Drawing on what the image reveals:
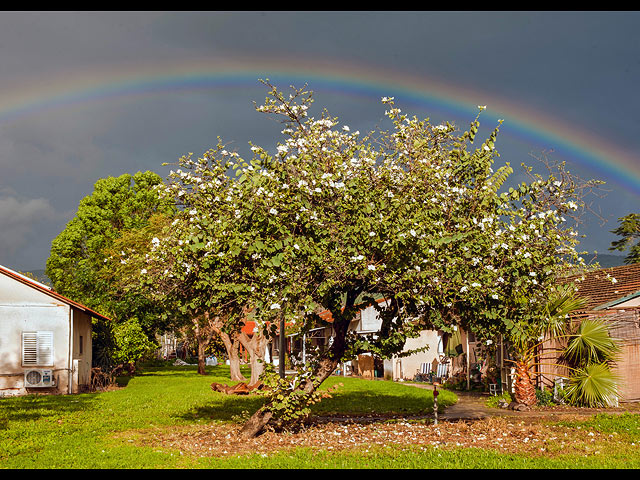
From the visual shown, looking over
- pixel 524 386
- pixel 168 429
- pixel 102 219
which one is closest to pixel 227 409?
pixel 168 429

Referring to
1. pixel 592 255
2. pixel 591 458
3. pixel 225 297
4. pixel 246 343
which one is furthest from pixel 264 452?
pixel 246 343

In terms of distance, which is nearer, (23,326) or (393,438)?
(393,438)

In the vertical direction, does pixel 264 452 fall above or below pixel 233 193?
below

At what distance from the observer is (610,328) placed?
20094mm

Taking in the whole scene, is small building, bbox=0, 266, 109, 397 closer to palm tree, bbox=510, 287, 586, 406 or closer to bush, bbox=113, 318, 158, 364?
bush, bbox=113, 318, 158, 364

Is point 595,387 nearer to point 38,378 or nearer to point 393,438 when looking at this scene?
point 393,438

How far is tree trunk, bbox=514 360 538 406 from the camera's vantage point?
19.8 m

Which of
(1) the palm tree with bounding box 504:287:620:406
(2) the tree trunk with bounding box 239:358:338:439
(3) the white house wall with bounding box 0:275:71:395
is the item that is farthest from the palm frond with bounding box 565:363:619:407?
(3) the white house wall with bounding box 0:275:71:395

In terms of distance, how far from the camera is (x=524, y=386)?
1986 centimetres

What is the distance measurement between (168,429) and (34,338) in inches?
531

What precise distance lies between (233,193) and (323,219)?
2.08 m

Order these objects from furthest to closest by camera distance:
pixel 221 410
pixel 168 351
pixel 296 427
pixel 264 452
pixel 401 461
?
pixel 168 351, pixel 221 410, pixel 296 427, pixel 264 452, pixel 401 461

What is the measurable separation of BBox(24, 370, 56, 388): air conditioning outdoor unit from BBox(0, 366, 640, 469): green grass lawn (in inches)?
51.9

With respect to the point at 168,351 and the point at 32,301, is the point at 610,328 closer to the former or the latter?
the point at 32,301
